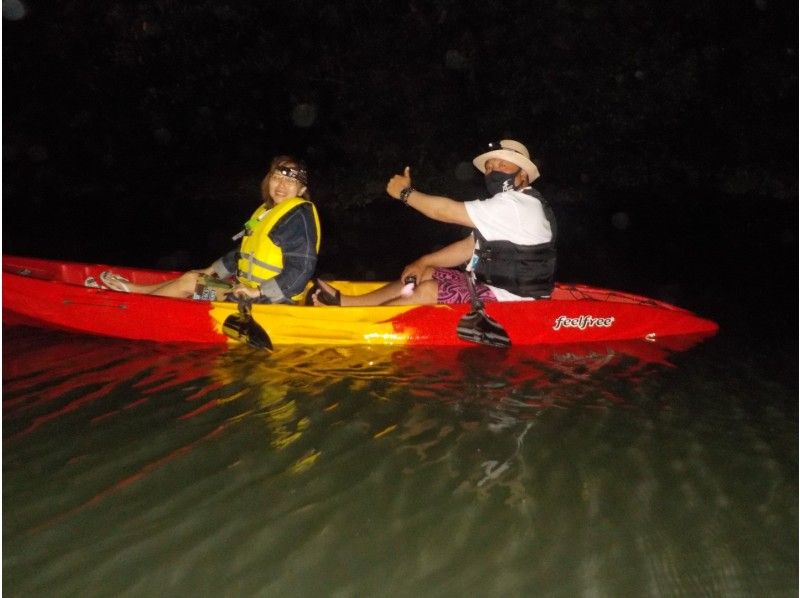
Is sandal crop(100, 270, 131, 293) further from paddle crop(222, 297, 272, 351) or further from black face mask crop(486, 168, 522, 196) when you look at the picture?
black face mask crop(486, 168, 522, 196)

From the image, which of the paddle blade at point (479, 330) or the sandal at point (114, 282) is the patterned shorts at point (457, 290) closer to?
the paddle blade at point (479, 330)

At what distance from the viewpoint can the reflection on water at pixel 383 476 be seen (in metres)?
3.01

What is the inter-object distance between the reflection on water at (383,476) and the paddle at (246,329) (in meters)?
0.14

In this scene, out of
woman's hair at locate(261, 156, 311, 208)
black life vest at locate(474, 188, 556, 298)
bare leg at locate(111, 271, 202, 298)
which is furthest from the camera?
bare leg at locate(111, 271, 202, 298)

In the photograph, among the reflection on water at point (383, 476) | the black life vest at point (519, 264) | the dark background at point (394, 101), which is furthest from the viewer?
the dark background at point (394, 101)

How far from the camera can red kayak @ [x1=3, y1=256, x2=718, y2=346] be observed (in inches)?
229

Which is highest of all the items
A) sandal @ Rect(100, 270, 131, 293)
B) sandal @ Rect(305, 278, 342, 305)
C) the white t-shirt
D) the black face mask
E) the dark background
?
the dark background

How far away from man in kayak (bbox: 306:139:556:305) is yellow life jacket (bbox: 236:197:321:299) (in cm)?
57

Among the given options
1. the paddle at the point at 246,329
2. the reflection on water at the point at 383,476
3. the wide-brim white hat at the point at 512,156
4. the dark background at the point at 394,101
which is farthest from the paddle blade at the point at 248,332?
the dark background at the point at 394,101

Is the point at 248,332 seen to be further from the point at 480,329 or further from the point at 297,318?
the point at 480,329

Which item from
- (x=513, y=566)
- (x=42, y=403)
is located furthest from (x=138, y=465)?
(x=513, y=566)

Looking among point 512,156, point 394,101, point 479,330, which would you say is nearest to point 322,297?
point 479,330

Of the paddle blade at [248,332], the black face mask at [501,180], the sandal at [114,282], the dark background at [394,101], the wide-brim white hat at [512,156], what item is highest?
the dark background at [394,101]

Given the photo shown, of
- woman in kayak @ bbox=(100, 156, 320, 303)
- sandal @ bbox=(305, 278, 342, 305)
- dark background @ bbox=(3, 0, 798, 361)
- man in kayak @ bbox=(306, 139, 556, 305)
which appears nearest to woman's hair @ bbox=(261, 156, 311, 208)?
woman in kayak @ bbox=(100, 156, 320, 303)
